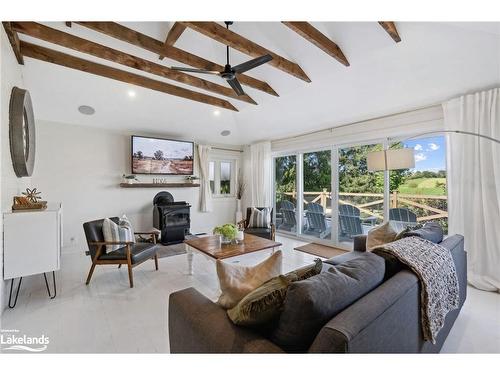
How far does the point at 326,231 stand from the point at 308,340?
442 cm

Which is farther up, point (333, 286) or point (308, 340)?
point (333, 286)

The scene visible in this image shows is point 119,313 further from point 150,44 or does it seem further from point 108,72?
point 108,72

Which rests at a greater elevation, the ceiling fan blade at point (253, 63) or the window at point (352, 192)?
the ceiling fan blade at point (253, 63)

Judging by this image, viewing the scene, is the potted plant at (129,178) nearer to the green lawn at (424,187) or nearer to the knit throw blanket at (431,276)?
the knit throw blanket at (431,276)

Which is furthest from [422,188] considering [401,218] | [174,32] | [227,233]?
[174,32]

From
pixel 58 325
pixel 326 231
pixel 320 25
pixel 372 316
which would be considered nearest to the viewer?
pixel 372 316

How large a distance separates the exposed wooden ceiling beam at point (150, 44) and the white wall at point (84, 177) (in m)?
2.47

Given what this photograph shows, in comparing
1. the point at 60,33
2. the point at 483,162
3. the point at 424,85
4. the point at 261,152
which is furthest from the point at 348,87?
the point at 60,33

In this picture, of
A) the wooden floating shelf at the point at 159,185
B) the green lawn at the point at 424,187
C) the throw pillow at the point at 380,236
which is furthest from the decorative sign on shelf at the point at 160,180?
the green lawn at the point at 424,187

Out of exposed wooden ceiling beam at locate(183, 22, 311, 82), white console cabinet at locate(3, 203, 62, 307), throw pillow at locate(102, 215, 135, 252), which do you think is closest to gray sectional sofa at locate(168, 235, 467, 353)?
white console cabinet at locate(3, 203, 62, 307)

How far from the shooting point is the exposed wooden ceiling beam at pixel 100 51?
2.74m

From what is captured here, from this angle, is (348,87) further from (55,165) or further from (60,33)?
(55,165)

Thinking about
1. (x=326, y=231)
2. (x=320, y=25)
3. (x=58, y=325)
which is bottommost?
(x=58, y=325)

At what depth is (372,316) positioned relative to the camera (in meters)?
0.95
